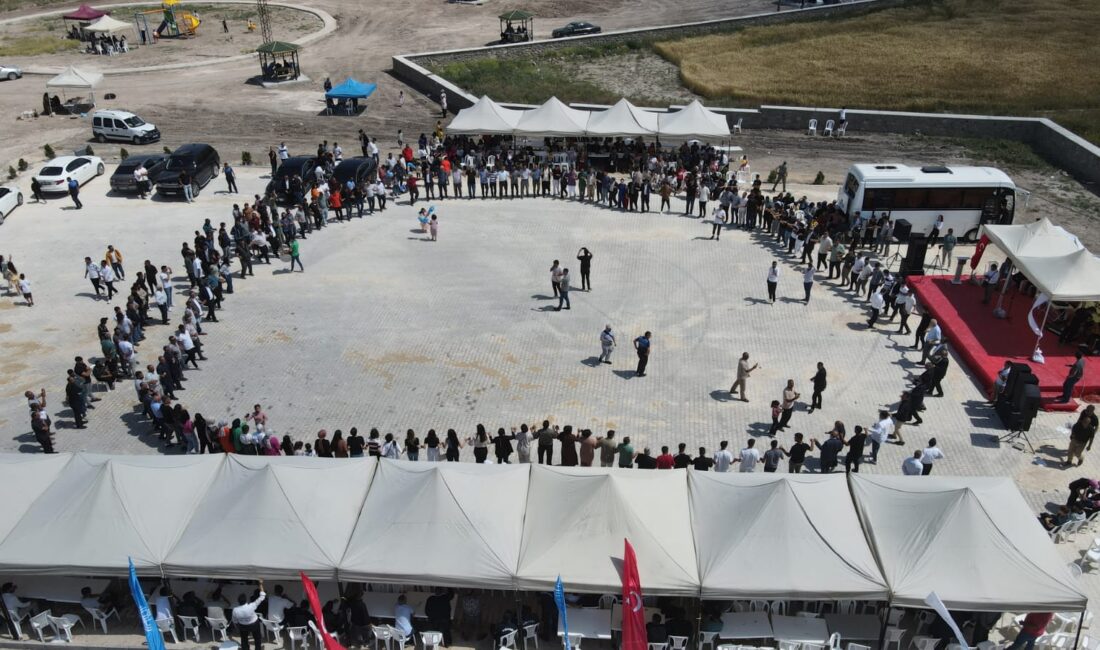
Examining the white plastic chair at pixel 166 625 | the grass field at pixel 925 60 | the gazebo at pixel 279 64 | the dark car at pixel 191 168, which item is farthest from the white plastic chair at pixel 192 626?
the gazebo at pixel 279 64

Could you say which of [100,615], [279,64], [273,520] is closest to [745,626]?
[273,520]

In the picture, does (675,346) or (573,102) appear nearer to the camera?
(675,346)

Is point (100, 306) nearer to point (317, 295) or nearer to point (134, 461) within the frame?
point (317, 295)

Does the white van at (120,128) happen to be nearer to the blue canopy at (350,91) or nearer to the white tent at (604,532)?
the blue canopy at (350,91)

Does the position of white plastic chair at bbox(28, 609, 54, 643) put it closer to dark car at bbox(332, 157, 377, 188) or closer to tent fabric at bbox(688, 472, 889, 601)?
tent fabric at bbox(688, 472, 889, 601)

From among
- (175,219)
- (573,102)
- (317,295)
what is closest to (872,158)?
(573,102)

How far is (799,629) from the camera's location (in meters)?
13.4

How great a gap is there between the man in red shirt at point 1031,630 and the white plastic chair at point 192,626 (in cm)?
1211

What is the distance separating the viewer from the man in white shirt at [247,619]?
13.1 metres

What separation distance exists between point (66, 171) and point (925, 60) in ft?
128

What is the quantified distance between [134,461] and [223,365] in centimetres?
609

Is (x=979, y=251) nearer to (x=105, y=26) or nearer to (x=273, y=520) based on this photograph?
(x=273, y=520)

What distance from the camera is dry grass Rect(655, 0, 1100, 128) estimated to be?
4103cm

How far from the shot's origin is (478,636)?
45.3 feet
